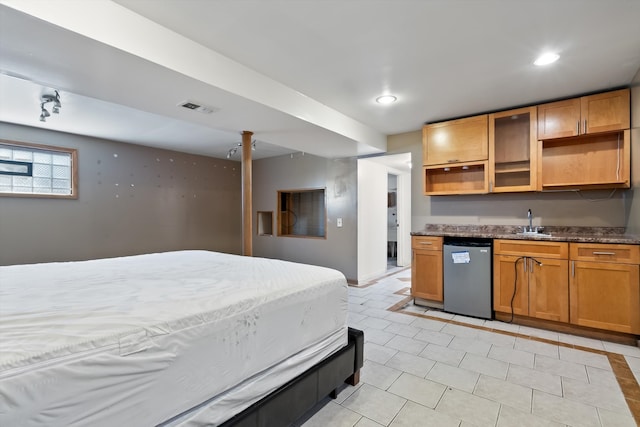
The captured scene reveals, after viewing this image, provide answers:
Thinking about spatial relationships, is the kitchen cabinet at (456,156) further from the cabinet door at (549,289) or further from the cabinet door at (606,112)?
the cabinet door at (549,289)

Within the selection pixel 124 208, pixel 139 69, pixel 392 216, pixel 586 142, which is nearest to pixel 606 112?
pixel 586 142

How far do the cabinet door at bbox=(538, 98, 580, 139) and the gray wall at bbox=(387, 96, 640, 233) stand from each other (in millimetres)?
427

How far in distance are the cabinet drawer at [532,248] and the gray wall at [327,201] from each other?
226cm

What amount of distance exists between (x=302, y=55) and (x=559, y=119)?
2.83 meters

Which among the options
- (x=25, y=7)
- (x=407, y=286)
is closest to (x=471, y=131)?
(x=407, y=286)

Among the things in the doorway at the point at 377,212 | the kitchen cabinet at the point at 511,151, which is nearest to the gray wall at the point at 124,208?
the doorway at the point at 377,212

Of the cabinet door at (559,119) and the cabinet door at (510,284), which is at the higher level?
the cabinet door at (559,119)

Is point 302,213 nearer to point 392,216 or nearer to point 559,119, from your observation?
point 392,216

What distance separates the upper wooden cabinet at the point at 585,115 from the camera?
2891mm

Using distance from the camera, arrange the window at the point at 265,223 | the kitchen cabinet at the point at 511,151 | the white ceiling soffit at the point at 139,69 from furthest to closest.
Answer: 1. the window at the point at 265,223
2. the kitchen cabinet at the point at 511,151
3. the white ceiling soffit at the point at 139,69

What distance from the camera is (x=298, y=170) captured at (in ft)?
19.2

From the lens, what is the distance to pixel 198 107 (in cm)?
274

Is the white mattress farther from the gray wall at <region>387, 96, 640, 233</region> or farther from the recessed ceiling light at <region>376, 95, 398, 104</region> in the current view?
the gray wall at <region>387, 96, 640, 233</region>

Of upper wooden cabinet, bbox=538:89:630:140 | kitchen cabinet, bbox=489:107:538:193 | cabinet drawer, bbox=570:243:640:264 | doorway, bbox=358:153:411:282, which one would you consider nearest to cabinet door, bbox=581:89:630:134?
upper wooden cabinet, bbox=538:89:630:140
